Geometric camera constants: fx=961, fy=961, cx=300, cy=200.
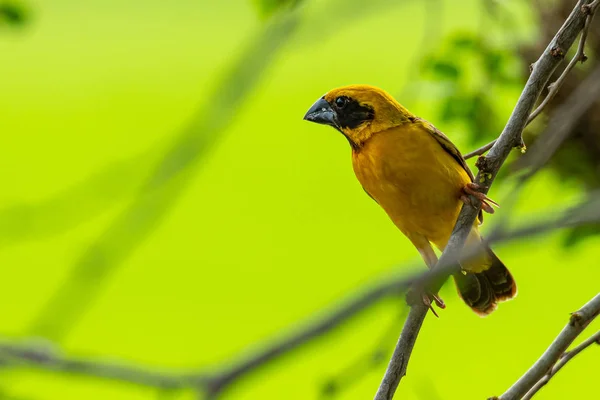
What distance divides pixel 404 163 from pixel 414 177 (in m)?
0.07

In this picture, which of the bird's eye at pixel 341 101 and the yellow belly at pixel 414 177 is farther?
the bird's eye at pixel 341 101

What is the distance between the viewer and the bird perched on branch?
12.2 feet

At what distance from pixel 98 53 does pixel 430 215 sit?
1905 cm

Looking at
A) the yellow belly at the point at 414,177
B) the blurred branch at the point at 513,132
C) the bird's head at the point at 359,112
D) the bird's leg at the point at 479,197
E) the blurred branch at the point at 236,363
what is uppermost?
the bird's head at the point at 359,112

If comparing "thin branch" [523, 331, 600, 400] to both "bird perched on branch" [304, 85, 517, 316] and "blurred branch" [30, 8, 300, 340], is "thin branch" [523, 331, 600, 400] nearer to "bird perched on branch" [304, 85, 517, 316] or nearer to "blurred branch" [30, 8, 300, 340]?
"blurred branch" [30, 8, 300, 340]

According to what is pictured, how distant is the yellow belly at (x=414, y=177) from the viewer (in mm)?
3721

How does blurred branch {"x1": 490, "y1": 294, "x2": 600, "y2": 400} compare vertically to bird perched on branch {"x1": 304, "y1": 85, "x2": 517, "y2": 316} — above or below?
below

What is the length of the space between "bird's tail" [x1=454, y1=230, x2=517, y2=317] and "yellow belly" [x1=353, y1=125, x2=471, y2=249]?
394 mm

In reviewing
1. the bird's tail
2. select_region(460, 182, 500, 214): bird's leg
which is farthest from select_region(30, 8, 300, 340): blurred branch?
the bird's tail

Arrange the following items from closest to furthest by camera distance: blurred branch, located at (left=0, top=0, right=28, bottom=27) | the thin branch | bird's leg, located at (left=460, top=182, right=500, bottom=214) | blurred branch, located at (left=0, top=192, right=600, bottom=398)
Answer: blurred branch, located at (left=0, top=192, right=600, bottom=398), the thin branch, bird's leg, located at (left=460, top=182, right=500, bottom=214), blurred branch, located at (left=0, top=0, right=28, bottom=27)

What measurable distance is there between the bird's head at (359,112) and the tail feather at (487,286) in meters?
0.77

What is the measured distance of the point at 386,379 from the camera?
8.04 ft

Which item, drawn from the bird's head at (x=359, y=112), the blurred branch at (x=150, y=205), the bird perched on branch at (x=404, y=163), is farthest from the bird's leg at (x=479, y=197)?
the blurred branch at (x=150, y=205)

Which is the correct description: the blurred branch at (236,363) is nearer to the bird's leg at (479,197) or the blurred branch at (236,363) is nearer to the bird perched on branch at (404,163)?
the bird's leg at (479,197)
